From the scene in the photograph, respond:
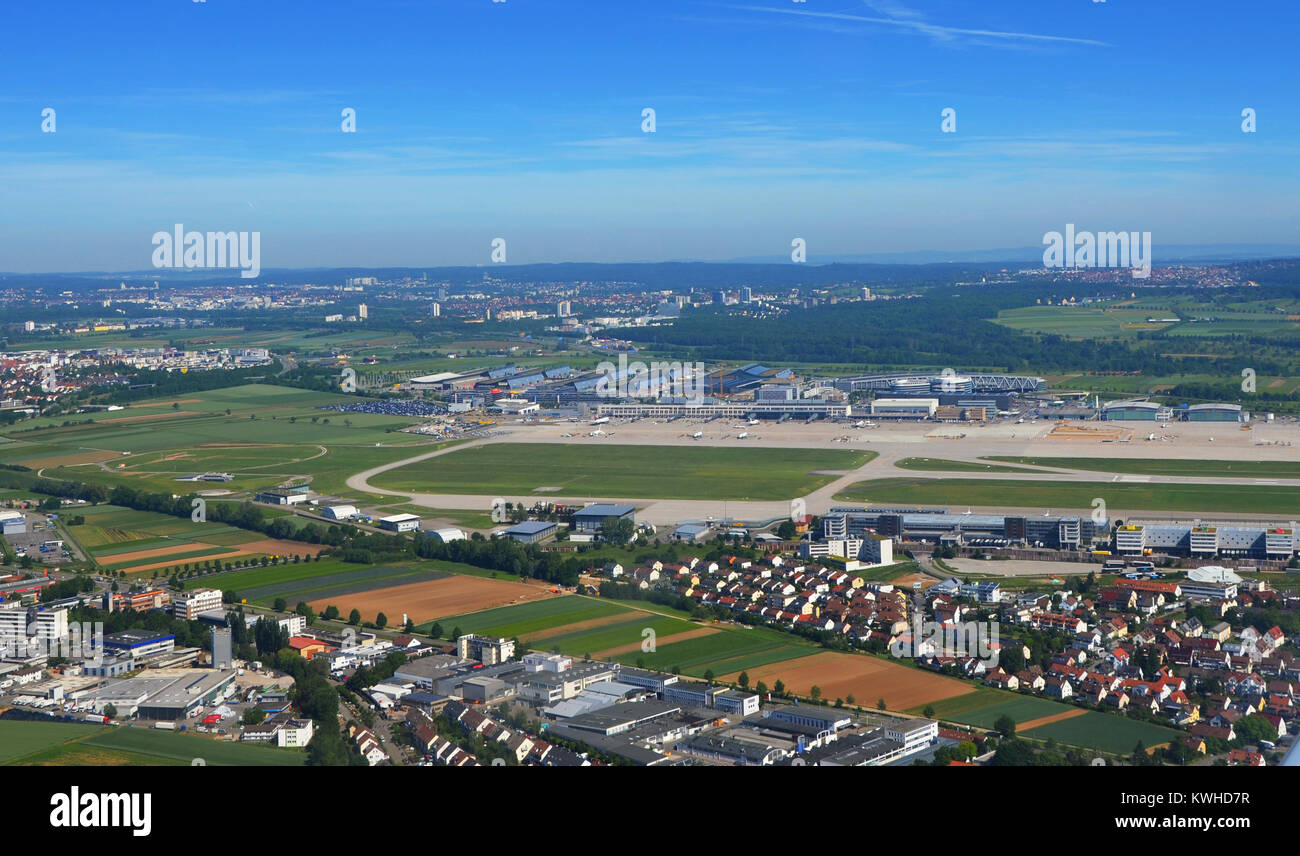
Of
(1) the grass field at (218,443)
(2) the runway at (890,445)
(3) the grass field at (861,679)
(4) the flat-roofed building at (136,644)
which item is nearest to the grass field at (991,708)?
(3) the grass field at (861,679)

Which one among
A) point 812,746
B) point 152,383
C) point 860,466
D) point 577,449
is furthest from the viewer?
point 152,383

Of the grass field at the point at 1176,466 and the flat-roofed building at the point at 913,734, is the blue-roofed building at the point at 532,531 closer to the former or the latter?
the flat-roofed building at the point at 913,734

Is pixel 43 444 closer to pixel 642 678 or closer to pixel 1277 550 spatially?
pixel 642 678

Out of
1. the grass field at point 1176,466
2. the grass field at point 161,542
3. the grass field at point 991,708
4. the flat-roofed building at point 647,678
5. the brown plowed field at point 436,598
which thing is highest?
the grass field at point 1176,466

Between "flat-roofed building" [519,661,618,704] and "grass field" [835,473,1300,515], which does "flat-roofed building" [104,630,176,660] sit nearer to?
"flat-roofed building" [519,661,618,704]

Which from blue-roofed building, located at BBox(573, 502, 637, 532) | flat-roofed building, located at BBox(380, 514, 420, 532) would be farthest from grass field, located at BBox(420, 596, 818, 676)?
flat-roofed building, located at BBox(380, 514, 420, 532)

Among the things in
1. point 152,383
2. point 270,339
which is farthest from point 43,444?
point 270,339
